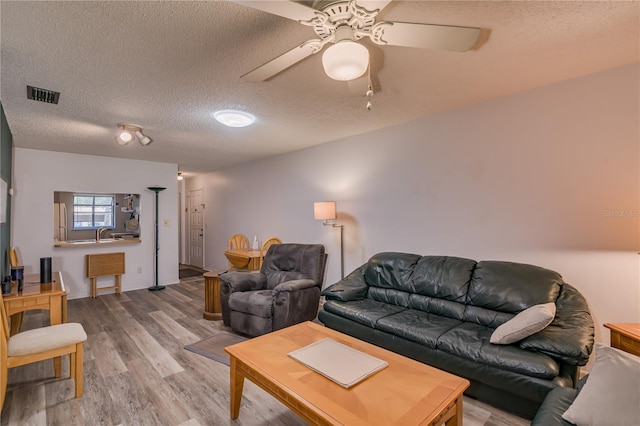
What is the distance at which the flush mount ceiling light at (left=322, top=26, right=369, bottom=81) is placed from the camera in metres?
1.38

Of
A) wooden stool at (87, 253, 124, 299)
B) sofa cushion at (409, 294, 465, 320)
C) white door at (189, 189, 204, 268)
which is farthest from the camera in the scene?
white door at (189, 189, 204, 268)

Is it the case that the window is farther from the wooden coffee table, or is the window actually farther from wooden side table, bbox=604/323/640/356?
wooden side table, bbox=604/323/640/356

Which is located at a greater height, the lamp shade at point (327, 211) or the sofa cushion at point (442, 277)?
the lamp shade at point (327, 211)

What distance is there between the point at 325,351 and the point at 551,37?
243cm

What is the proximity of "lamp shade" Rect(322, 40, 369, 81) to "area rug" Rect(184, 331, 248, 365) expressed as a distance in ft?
8.47

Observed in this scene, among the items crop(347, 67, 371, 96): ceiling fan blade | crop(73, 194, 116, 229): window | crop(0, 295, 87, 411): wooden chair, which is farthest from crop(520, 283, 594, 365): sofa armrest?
crop(73, 194, 116, 229): window

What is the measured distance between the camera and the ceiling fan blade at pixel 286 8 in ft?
3.88

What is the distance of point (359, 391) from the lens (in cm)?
150

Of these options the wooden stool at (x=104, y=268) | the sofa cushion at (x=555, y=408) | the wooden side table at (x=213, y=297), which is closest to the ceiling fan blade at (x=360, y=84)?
the sofa cushion at (x=555, y=408)

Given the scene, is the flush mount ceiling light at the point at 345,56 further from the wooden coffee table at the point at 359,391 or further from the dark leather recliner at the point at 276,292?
the dark leather recliner at the point at 276,292

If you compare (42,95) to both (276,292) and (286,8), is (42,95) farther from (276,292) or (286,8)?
(276,292)

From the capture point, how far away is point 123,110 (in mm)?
2910

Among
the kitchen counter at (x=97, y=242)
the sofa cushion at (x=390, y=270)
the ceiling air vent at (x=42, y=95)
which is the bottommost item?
the sofa cushion at (x=390, y=270)

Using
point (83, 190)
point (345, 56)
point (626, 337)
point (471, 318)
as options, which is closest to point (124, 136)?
point (83, 190)
